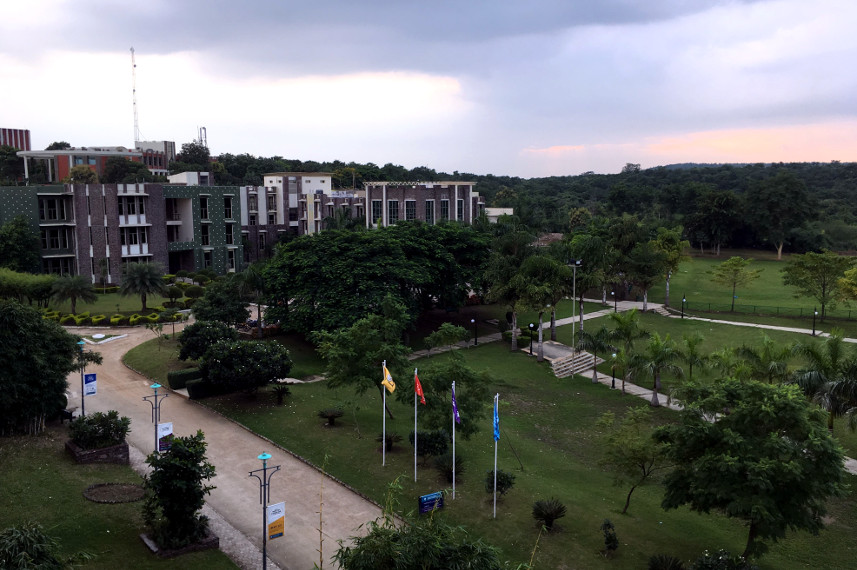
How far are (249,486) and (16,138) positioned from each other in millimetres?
182374

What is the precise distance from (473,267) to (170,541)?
32.6 metres

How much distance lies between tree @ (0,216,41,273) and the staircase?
43.2 metres

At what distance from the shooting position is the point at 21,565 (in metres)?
11.1

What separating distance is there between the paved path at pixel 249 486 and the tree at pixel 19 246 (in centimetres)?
2796

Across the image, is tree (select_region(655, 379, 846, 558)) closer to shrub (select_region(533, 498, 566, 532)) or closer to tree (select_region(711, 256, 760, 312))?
shrub (select_region(533, 498, 566, 532))

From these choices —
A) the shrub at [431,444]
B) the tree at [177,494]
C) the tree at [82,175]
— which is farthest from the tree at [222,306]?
the tree at [82,175]

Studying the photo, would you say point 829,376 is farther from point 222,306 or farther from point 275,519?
point 222,306

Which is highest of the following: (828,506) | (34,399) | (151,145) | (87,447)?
(151,145)

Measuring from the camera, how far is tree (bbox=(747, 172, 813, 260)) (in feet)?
279

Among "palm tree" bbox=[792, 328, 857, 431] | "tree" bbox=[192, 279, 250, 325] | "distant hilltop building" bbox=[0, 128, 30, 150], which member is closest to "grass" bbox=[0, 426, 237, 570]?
"tree" bbox=[192, 279, 250, 325]

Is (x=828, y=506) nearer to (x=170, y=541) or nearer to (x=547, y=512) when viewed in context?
(x=547, y=512)

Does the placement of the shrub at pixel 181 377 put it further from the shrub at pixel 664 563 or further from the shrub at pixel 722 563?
the shrub at pixel 722 563

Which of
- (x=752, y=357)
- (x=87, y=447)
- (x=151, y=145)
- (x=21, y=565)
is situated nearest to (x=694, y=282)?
(x=752, y=357)

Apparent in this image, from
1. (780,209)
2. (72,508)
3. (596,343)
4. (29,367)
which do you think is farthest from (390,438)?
(780,209)
